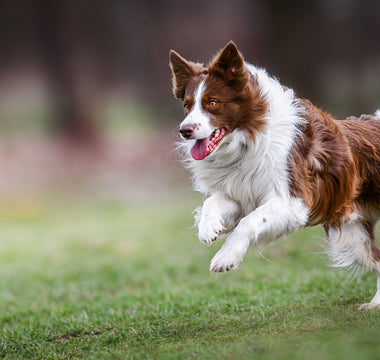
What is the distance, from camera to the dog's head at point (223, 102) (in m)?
5.26

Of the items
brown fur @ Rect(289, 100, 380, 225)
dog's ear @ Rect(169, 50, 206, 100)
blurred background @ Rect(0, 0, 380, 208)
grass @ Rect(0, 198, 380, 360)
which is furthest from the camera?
blurred background @ Rect(0, 0, 380, 208)

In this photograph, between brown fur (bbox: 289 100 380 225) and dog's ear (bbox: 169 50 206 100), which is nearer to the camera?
brown fur (bbox: 289 100 380 225)

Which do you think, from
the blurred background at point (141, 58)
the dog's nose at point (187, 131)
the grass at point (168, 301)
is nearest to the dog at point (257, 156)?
the dog's nose at point (187, 131)

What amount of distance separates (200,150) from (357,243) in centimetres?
190

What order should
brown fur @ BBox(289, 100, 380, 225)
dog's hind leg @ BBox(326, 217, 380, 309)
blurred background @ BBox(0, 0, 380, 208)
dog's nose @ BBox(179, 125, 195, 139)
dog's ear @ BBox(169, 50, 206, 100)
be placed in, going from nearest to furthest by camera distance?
dog's nose @ BBox(179, 125, 195, 139)
brown fur @ BBox(289, 100, 380, 225)
dog's ear @ BBox(169, 50, 206, 100)
dog's hind leg @ BBox(326, 217, 380, 309)
blurred background @ BBox(0, 0, 380, 208)

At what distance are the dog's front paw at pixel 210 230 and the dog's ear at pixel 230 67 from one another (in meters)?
1.16

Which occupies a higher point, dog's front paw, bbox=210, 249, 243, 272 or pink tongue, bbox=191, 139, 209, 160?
pink tongue, bbox=191, 139, 209, 160

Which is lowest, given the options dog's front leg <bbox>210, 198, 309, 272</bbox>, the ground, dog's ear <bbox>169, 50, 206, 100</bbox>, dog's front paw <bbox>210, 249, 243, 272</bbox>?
the ground

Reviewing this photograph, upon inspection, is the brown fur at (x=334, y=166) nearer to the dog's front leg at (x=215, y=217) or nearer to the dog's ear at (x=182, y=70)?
the dog's front leg at (x=215, y=217)

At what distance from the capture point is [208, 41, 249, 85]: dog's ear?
5.27 m

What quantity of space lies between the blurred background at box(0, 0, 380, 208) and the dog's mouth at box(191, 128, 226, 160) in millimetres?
18069

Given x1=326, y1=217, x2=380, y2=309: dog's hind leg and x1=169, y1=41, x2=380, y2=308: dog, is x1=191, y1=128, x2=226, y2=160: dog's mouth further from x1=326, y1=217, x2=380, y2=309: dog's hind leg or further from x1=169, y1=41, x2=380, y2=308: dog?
x1=326, y1=217, x2=380, y2=309: dog's hind leg

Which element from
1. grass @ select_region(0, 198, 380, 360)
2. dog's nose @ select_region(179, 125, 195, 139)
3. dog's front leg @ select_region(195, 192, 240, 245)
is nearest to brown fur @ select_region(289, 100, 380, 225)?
dog's front leg @ select_region(195, 192, 240, 245)

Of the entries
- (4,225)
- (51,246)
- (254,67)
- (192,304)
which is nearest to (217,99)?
(254,67)
